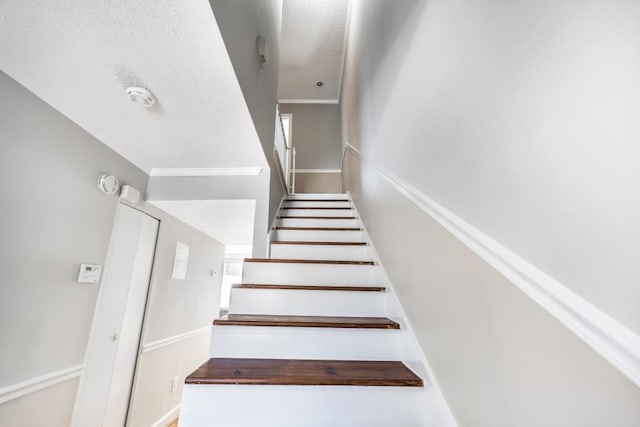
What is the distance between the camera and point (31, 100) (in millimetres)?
1374

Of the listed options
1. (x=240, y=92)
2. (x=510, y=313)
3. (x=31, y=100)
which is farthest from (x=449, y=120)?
(x=31, y=100)

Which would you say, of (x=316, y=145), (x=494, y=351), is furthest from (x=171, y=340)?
(x=316, y=145)

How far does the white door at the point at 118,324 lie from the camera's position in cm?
188

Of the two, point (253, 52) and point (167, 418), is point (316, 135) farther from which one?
point (167, 418)

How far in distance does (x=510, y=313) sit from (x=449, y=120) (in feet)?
2.10

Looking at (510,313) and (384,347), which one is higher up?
(510,313)

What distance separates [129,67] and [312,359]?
5.01ft

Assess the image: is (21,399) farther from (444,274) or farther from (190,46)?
(444,274)

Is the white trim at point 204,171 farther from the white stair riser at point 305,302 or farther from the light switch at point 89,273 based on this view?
the white stair riser at point 305,302

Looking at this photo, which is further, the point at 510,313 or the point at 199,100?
the point at 199,100

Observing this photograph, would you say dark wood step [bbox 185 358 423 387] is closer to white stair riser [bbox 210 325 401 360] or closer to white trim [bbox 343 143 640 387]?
white stair riser [bbox 210 325 401 360]

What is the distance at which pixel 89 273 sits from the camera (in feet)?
5.73

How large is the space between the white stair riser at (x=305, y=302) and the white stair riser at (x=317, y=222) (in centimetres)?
118

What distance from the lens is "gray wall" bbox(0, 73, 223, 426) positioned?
129 cm
